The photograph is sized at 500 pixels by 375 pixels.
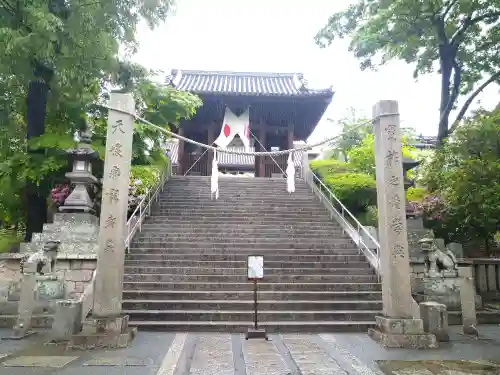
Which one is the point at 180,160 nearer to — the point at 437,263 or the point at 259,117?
the point at 259,117

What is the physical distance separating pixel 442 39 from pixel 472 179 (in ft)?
26.4

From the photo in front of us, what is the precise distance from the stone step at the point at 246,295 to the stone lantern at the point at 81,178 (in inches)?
97.0

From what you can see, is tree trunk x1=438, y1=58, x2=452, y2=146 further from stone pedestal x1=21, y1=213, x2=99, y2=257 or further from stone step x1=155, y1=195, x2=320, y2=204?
stone pedestal x1=21, y1=213, x2=99, y2=257

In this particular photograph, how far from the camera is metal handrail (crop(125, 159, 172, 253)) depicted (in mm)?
10538

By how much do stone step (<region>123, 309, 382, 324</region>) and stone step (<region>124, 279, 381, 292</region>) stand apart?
3.03 feet

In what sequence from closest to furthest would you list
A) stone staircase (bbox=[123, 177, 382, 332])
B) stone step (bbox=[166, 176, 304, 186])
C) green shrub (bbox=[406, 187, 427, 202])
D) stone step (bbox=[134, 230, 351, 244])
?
stone staircase (bbox=[123, 177, 382, 332]) → stone step (bbox=[134, 230, 351, 244]) → green shrub (bbox=[406, 187, 427, 202]) → stone step (bbox=[166, 176, 304, 186])

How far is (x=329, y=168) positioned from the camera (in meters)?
15.5

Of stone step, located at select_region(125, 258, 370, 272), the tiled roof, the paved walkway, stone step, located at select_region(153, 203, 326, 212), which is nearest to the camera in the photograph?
the paved walkway

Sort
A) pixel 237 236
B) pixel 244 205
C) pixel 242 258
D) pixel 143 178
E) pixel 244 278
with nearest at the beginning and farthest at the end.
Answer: pixel 244 278, pixel 242 258, pixel 237 236, pixel 143 178, pixel 244 205

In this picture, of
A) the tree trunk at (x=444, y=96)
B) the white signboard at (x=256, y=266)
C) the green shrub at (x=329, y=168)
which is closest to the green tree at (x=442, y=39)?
the tree trunk at (x=444, y=96)

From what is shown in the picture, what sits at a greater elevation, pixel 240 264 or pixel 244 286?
pixel 240 264

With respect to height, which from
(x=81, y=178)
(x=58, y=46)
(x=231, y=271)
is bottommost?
(x=231, y=271)

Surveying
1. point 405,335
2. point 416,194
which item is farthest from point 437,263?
point 416,194

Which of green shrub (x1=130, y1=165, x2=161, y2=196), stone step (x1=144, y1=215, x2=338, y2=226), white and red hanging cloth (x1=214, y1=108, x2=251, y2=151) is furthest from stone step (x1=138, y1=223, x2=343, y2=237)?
white and red hanging cloth (x1=214, y1=108, x2=251, y2=151)
